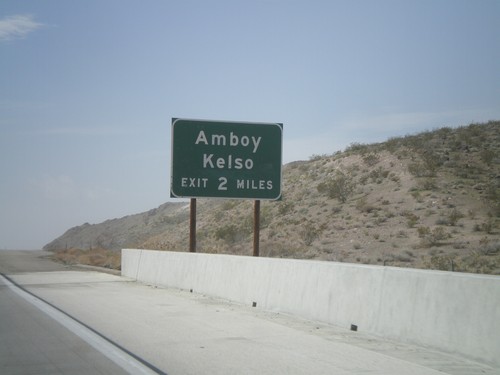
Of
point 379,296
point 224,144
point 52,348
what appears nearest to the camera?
point 52,348

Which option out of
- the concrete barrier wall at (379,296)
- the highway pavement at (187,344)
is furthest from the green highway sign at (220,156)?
the highway pavement at (187,344)

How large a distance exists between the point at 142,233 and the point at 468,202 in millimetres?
58271

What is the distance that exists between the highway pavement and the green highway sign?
610 cm

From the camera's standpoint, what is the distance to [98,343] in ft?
35.4


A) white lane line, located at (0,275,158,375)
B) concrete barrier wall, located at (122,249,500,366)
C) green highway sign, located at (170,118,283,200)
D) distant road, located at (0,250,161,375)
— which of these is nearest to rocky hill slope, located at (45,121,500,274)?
green highway sign, located at (170,118,283,200)

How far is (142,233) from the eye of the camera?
88.8m

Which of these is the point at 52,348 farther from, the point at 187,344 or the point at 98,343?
the point at 187,344

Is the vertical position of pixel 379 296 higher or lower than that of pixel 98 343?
higher

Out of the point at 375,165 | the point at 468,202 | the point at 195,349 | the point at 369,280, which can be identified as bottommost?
the point at 195,349

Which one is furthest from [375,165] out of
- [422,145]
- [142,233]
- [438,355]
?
[142,233]

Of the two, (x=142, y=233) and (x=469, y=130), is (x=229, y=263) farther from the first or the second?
(x=142, y=233)

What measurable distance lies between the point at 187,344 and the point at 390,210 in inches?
1185

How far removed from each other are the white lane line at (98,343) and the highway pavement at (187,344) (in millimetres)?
15

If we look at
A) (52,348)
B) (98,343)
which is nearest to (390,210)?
(98,343)
